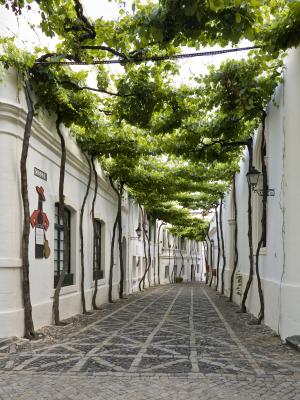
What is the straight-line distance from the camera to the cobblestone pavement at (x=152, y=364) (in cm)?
530

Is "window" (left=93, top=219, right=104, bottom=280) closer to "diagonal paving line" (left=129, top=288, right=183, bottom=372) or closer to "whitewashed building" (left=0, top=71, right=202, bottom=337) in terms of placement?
"whitewashed building" (left=0, top=71, right=202, bottom=337)

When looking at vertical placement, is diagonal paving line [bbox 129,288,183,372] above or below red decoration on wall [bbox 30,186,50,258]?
below

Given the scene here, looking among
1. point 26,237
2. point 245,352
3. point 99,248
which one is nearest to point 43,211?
point 26,237

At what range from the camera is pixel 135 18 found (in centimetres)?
728

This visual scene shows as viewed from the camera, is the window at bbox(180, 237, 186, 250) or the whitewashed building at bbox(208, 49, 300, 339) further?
the window at bbox(180, 237, 186, 250)

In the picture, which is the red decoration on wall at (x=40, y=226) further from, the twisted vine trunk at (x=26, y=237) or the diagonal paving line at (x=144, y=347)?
the diagonal paving line at (x=144, y=347)

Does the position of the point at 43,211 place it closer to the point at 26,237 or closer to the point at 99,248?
the point at 26,237

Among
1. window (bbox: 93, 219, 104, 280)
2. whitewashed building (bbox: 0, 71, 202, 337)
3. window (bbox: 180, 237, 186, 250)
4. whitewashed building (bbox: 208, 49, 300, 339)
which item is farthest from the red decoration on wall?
window (bbox: 180, 237, 186, 250)

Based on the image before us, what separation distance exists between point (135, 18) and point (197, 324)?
672 centimetres

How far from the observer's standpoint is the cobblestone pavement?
5305mm

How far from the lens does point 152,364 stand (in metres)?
6.55

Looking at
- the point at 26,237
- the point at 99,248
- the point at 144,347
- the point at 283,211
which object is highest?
the point at 283,211

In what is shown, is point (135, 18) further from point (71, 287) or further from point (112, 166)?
point (112, 166)

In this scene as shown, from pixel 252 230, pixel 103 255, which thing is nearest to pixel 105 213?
pixel 103 255
